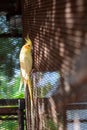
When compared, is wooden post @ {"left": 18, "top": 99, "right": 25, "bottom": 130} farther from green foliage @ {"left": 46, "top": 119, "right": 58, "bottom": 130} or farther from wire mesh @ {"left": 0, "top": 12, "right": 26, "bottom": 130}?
green foliage @ {"left": 46, "top": 119, "right": 58, "bottom": 130}

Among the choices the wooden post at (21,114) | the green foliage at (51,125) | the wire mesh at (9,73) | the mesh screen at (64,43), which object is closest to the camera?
the mesh screen at (64,43)

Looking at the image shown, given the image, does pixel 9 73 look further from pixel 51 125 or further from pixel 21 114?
pixel 51 125

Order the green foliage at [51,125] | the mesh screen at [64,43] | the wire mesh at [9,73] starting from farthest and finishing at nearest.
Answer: the wire mesh at [9,73], the green foliage at [51,125], the mesh screen at [64,43]

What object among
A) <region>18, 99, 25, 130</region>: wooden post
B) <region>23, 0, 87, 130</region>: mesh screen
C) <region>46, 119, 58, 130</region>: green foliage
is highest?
<region>23, 0, 87, 130</region>: mesh screen

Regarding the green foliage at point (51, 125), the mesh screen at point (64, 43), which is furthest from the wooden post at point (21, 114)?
the mesh screen at point (64, 43)

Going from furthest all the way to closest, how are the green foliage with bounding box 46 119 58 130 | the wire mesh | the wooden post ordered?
the wire mesh
the wooden post
the green foliage with bounding box 46 119 58 130

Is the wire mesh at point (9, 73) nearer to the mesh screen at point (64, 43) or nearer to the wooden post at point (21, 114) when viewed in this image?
the wooden post at point (21, 114)

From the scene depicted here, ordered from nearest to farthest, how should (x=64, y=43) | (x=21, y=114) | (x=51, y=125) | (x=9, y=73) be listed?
(x=64, y=43), (x=51, y=125), (x=21, y=114), (x=9, y=73)

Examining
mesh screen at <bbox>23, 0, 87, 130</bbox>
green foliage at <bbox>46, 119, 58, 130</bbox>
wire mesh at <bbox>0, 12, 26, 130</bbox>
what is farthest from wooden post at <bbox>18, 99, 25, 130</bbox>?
→ mesh screen at <bbox>23, 0, 87, 130</bbox>

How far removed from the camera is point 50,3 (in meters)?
1.13

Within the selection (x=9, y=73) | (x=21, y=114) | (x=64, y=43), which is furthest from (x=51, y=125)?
(x=9, y=73)

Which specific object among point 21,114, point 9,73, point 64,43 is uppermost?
point 64,43

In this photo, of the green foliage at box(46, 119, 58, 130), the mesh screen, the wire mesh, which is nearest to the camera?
the mesh screen

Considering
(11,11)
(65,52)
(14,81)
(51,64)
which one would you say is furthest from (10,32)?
(65,52)
